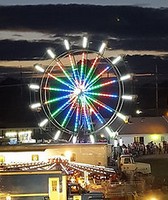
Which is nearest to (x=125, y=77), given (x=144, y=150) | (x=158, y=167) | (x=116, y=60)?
(x=116, y=60)

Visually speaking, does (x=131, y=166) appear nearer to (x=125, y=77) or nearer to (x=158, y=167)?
(x=158, y=167)

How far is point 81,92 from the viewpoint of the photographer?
28.8 meters

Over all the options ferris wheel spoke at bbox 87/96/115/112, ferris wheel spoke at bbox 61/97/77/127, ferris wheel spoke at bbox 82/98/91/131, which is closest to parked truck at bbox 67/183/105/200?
ferris wheel spoke at bbox 87/96/115/112

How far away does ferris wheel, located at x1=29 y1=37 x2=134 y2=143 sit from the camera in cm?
2823

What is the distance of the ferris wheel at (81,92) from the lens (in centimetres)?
2823

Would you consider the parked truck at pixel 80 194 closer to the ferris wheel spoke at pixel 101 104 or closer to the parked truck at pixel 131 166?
the ferris wheel spoke at pixel 101 104

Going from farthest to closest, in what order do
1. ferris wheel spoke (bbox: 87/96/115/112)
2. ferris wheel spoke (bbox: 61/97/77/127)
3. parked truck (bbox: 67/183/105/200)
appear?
ferris wheel spoke (bbox: 61/97/77/127) → ferris wheel spoke (bbox: 87/96/115/112) → parked truck (bbox: 67/183/105/200)

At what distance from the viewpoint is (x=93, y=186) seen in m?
26.3

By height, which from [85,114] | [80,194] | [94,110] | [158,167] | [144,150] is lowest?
[80,194]

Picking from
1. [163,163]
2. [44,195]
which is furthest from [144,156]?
[44,195]

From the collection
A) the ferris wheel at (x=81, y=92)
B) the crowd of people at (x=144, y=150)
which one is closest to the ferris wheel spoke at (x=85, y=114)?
the ferris wheel at (x=81, y=92)

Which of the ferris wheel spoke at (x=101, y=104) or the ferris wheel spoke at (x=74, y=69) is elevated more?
the ferris wheel spoke at (x=74, y=69)

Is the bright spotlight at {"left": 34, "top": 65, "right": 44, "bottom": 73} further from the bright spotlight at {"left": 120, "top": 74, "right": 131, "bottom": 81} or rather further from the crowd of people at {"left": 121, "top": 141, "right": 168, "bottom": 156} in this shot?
the crowd of people at {"left": 121, "top": 141, "right": 168, "bottom": 156}

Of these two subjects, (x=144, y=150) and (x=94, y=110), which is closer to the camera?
(x=94, y=110)
